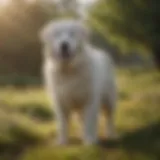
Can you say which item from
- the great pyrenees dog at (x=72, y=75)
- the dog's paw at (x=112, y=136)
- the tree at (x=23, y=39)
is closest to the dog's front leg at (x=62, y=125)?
the great pyrenees dog at (x=72, y=75)

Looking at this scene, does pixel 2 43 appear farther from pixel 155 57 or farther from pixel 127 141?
pixel 127 141

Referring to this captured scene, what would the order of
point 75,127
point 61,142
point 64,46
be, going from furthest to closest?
point 75,127
point 61,142
point 64,46

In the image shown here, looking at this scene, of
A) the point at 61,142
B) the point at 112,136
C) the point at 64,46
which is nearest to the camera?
the point at 64,46

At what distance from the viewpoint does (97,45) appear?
3789 mm

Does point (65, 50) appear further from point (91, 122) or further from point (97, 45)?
point (97, 45)

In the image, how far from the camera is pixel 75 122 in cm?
290

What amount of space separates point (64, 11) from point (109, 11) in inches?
22.4

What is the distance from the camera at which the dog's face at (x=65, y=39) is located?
A: 221 cm

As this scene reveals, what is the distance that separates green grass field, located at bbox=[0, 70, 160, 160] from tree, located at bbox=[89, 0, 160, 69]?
0.31 metres

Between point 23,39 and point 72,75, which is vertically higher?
point 23,39

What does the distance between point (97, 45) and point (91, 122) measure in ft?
5.02

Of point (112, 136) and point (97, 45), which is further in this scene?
point (97, 45)

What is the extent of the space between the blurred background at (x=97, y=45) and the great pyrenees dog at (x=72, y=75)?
5.3 inches

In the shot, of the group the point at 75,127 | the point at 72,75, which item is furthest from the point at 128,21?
the point at 72,75
